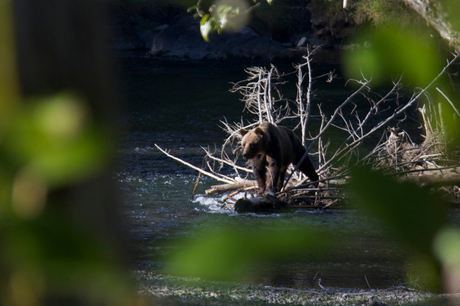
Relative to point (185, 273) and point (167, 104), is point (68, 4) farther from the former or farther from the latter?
point (167, 104)

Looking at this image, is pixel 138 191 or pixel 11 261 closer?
pixel 11 261

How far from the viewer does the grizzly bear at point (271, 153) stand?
7352mm

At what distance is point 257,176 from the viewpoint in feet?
25.8

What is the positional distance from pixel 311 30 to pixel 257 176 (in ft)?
94.8

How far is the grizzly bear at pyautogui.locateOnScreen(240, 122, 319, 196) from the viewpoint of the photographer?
289 inches

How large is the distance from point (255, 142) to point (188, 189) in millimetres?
2577

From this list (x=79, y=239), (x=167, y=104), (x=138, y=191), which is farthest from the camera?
(x=167, y=104)

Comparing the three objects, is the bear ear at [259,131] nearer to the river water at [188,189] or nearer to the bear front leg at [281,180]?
the bear front leg at [281,180]

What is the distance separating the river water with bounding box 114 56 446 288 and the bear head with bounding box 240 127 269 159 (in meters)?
0.97

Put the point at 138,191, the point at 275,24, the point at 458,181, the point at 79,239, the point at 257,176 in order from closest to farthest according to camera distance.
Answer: the point at 79,239 < the point at 458,181 < the point at 257,176 < the point at 138,191 < the point at 275,24

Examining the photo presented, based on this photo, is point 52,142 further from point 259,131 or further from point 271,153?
point 271,153

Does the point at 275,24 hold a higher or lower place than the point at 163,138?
higher

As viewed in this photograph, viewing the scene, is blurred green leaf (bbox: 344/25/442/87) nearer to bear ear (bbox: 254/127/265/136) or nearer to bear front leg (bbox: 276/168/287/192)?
bear ear (bbox: 254/127/265/136)

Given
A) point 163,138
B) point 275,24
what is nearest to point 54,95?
point 163,138
